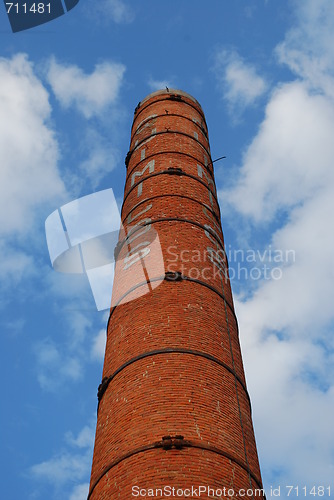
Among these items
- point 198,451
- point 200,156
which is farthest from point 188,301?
point 200,156

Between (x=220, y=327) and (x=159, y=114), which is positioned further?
(x=159, y=114)

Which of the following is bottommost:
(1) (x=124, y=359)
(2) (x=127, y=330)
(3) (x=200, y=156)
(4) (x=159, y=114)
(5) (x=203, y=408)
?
(5) (x=203, y=408)

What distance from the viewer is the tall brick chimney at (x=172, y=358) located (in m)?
6.57

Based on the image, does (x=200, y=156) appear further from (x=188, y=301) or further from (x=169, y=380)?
(x=169, y=380)

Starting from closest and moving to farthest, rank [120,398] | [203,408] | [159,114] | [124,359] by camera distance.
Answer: [203,408], [120,398], [124,359], [159,114]

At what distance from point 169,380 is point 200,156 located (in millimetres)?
6906

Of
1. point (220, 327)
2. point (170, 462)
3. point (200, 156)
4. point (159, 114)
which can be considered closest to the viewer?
point (170, 462)

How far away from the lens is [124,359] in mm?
8250

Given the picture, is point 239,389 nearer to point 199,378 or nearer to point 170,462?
point 199,378

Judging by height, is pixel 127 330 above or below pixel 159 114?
below

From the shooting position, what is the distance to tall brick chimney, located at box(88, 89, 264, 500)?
21.5ft

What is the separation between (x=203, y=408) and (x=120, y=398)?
1.26 meters

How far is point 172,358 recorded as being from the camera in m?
7.74

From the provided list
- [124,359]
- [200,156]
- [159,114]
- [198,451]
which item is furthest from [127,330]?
[159,114]
